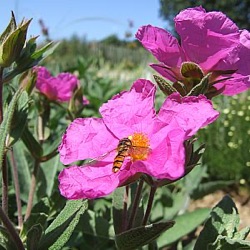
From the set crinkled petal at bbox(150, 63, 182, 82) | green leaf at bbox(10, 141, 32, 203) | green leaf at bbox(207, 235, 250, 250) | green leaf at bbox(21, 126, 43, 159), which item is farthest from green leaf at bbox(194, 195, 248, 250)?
green leaf at bbox(10, 141, 32, 203)

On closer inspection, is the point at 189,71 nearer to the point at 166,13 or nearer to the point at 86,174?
the point at 86,174

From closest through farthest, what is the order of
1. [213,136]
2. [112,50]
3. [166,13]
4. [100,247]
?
[100,247] → [213,136] → [112,50] → [166,13]

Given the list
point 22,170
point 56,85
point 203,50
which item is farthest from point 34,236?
point 56,85

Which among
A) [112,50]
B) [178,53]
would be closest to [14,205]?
[178,53]

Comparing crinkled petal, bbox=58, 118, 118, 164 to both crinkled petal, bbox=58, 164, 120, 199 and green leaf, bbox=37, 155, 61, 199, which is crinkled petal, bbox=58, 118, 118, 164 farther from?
green leaf, bbox=37, 155, 61, 199

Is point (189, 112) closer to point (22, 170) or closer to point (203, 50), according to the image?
point (203, 50)

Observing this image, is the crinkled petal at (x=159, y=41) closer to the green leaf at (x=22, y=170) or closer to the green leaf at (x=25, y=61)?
the green leaf at (x=25, y=61)
